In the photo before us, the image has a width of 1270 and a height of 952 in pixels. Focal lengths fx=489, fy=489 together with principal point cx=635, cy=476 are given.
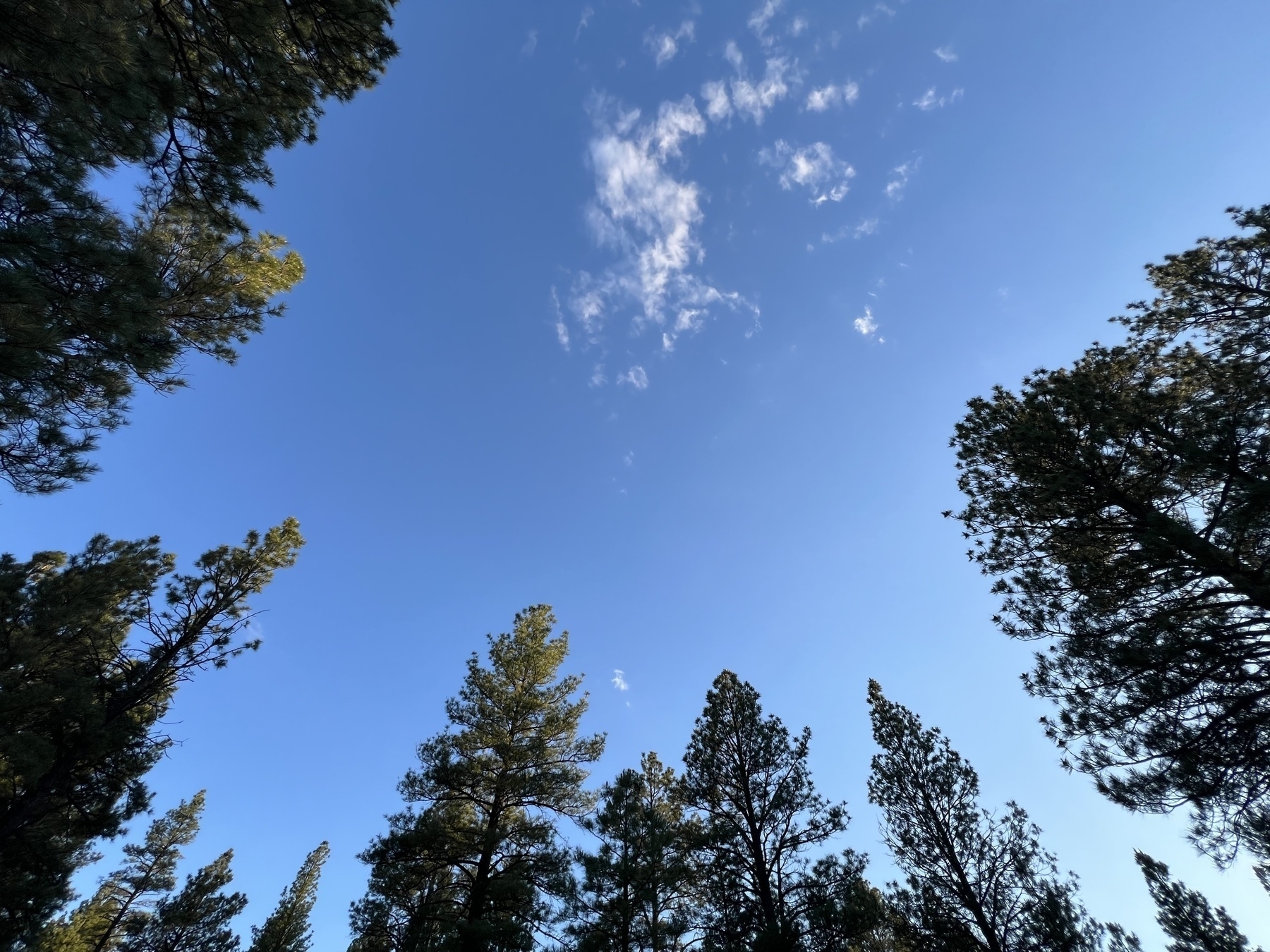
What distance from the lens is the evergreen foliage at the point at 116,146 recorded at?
15.5 ft

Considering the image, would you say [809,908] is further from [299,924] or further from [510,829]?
[299,924]

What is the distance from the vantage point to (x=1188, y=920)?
42.9ft

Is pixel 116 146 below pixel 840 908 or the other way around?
the other way around

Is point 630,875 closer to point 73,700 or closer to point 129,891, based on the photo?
point 73,700

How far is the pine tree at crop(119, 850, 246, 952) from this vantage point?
16484 mm

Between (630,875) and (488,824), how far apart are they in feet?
13.9

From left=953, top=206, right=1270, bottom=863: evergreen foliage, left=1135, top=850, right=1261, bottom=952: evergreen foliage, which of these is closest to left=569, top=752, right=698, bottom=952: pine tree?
left=953, top=206, right=1270, bottom=863: evergreen foliage

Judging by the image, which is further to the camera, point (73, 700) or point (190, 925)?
point (190, 925)

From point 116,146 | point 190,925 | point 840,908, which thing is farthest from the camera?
point 190,925

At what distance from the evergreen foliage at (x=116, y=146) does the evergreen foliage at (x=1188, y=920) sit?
82.9 feet

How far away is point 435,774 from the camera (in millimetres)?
12344

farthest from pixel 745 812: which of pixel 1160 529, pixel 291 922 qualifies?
pixel 291 922

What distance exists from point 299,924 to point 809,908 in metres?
20.6

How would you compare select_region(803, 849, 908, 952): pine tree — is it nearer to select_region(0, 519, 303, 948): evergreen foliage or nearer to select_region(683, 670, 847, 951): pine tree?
select_region(683, 670, 847, 951): pine tree
